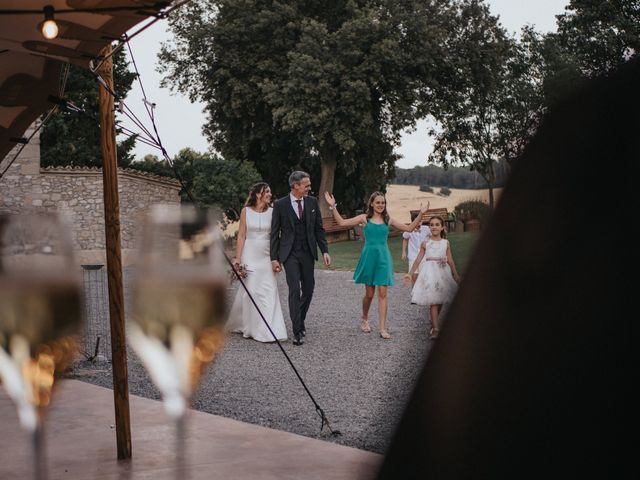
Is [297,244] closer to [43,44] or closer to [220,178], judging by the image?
[43,44]

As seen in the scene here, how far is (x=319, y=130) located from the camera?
106ft

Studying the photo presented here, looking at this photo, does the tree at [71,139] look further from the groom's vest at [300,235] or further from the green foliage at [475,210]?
the green foliage at [475,210]

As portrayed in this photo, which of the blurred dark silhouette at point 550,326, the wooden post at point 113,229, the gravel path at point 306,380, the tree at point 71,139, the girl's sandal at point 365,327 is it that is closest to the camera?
the blurred dark silhouette at point 550,326

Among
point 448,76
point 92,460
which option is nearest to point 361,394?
point 92,460

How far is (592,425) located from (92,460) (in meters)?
3.95

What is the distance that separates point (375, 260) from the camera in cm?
945

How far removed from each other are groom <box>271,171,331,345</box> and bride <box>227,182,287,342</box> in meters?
0.33

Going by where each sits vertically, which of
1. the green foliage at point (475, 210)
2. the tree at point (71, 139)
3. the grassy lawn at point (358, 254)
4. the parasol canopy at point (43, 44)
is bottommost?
the grassy lawn at point (358, 254)

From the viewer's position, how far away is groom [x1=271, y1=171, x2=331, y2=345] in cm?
896

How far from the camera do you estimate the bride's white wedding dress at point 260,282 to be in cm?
942

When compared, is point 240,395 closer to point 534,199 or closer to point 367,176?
point 534,199

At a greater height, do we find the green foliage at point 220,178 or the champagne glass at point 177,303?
the green foliage at point 220,178

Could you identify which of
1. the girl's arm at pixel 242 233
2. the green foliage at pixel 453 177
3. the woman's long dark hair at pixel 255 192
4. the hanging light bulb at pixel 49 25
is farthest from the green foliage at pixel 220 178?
the green foliage at pixel 453 177

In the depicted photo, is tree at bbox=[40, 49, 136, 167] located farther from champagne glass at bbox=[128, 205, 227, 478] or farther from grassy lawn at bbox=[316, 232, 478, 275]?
champagne glass at bbox=[128, 205, 227, 478]
